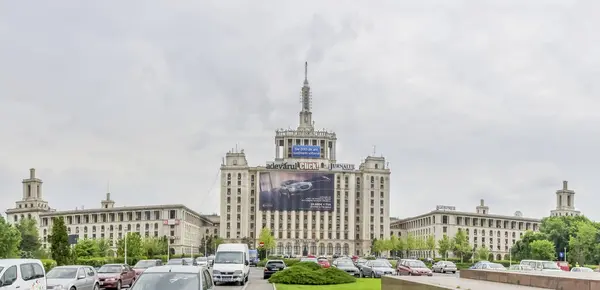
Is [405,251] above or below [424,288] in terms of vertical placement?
below

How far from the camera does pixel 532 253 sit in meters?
114

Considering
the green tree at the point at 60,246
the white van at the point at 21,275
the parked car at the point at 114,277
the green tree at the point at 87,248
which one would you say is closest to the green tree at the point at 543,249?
the green tree at the point at 87,248

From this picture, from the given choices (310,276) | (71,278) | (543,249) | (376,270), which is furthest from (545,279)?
(543,249)

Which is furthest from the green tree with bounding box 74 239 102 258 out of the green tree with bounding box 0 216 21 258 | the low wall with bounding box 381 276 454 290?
the low wall with bounding box 381 276 454 290

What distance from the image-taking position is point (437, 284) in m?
19.9

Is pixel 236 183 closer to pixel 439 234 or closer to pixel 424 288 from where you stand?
pixel 439 234

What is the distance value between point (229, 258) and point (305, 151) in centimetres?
14670

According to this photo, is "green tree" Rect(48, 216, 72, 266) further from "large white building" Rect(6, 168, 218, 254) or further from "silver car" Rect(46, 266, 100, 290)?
"large white building" Rect(6, 168, 218, 254)

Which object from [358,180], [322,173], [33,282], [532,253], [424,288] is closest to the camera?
[424,288]

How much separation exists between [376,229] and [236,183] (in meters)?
40.5

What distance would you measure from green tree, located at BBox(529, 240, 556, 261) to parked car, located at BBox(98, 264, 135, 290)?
3264 inches

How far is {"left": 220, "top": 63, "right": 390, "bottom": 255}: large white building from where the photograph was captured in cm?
18825

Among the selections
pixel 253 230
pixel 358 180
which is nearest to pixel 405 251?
pixel 358 180

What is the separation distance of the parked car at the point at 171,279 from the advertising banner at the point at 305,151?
171950mm
